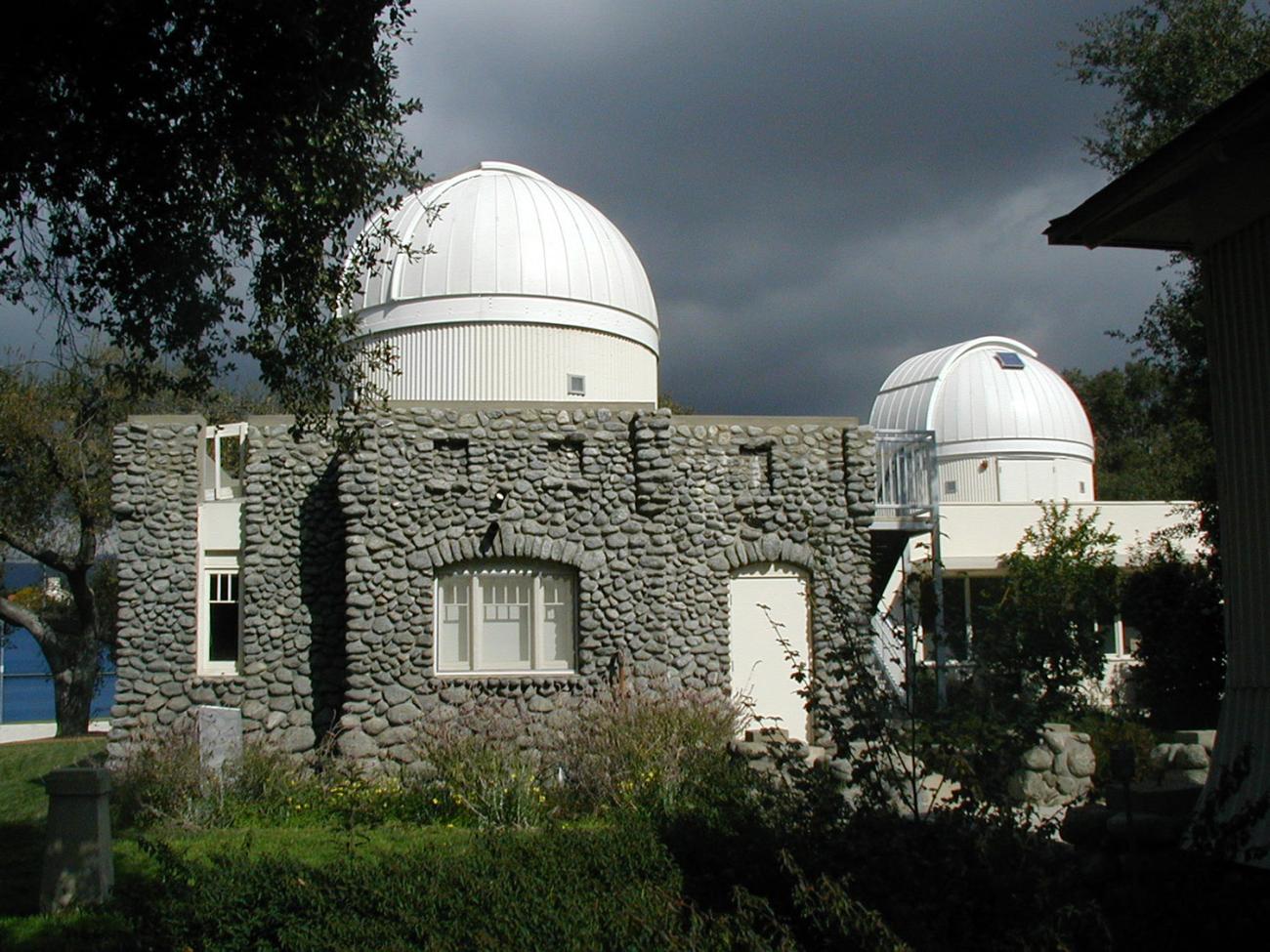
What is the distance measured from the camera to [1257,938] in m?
4.94

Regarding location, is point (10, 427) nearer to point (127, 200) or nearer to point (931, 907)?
point (127, 200)

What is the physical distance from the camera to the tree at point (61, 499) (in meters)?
23.6

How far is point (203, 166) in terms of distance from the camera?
7.86m

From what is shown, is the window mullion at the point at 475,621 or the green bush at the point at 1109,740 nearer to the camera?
the green bush at the point at 1109,740

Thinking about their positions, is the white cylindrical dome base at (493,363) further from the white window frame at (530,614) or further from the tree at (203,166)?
the tree at (203,166)

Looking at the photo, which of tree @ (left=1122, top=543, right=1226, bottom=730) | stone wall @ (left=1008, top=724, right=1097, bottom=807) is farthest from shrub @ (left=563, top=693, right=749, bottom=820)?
tree @ (left=1122, top=543, right=1226, bottom=730)

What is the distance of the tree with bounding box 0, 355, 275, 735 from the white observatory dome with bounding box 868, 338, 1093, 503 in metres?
Answer: 17.8

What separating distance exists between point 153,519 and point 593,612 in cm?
636

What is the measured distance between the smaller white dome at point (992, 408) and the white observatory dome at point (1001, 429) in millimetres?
25

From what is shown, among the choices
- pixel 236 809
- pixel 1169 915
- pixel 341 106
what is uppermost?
pixel 341 106

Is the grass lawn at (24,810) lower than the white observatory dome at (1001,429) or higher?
lower

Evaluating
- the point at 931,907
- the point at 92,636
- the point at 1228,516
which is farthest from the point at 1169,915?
the point at 92,636

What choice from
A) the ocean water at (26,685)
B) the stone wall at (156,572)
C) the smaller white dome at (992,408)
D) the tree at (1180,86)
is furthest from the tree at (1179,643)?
the ocean water at (26,685)

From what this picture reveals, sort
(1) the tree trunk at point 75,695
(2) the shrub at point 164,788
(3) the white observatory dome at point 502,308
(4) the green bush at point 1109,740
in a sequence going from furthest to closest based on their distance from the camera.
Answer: (1) the tree trunk at point 75,695 → (3) the white observatory dome at point 502,308 → (2) the shrub at point 164,788 → (4) the green bush at point 1109,740
